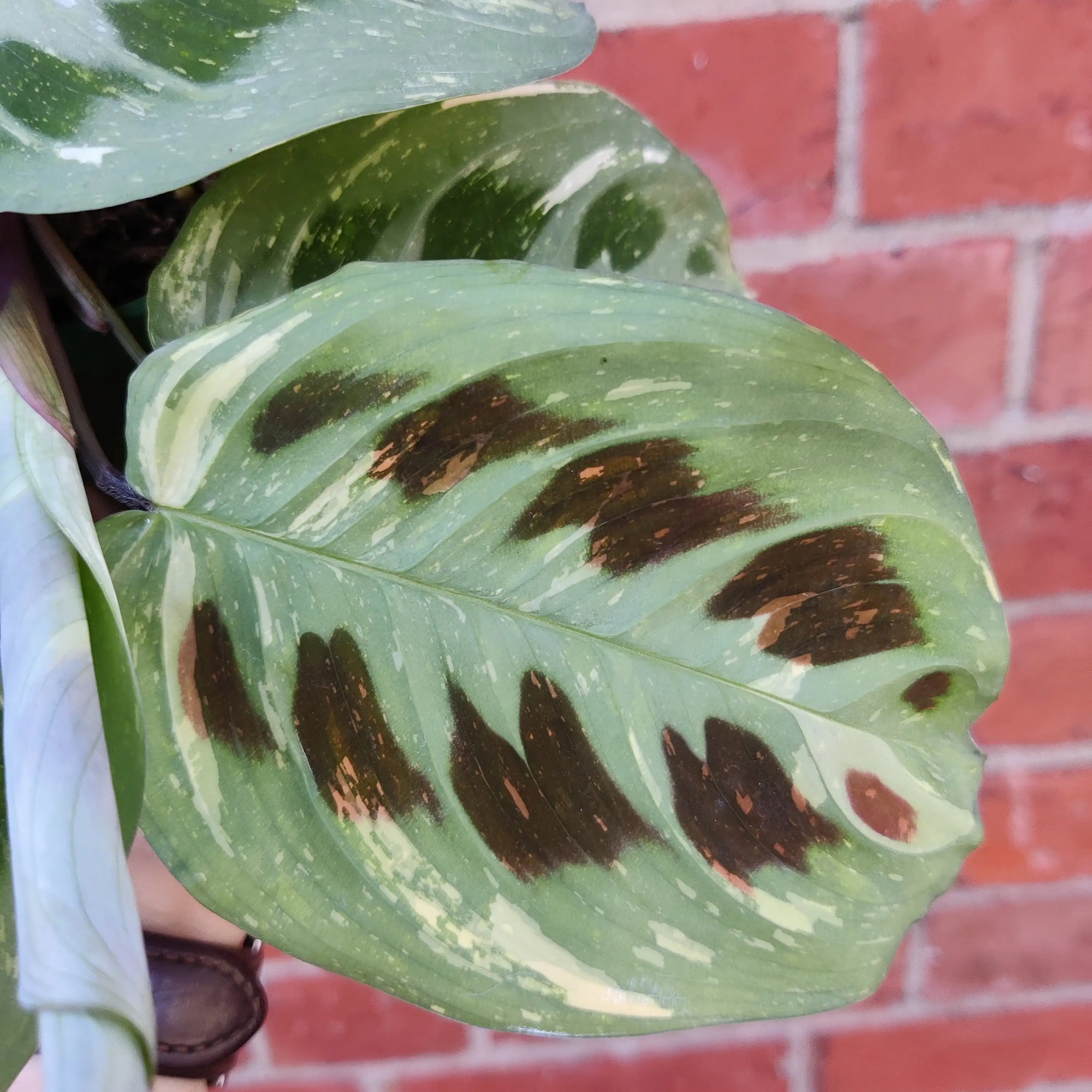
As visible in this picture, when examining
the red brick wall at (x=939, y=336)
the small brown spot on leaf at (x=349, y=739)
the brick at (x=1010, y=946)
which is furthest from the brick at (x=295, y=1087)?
the small brown spot on leaf at (x=349, y=739)

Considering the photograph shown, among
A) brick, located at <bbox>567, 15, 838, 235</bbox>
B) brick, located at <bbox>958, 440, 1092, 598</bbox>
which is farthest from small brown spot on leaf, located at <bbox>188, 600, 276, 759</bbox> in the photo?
brick, located at <bbox>958, 440, 1092, 598</bbox>

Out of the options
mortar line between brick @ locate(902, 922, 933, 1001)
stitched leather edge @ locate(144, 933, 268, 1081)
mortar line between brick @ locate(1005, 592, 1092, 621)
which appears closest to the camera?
stitched leather edge @ locate(144, 933, 268, 1081)

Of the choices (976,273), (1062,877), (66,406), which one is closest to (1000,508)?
(976,273)

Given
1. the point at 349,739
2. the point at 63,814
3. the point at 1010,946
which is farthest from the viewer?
the point at 1010,946

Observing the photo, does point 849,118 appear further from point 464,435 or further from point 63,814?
point 63,814

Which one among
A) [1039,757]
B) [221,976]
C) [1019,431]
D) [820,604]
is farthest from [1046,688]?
[221,976]

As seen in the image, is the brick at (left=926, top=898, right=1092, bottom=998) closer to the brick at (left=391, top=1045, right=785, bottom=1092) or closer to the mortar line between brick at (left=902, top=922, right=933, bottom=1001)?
the mortar line between brick at (left=902, top=922, right=933, bottom=1001)
